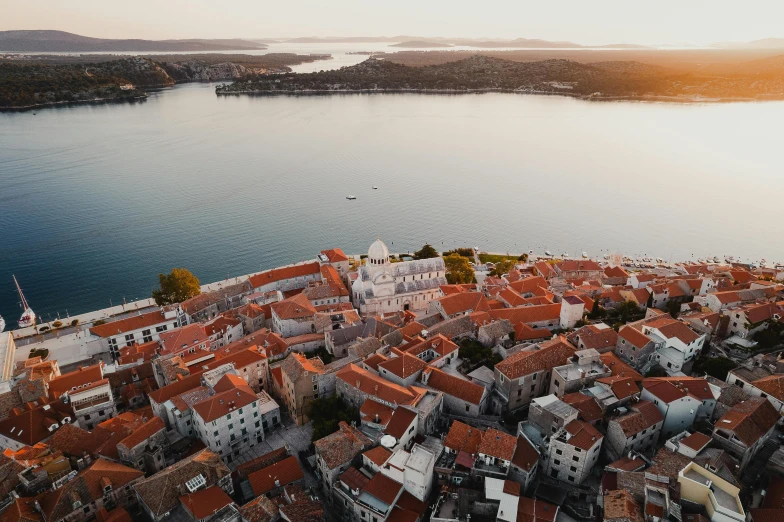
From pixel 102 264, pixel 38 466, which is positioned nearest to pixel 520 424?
pixel 38 466

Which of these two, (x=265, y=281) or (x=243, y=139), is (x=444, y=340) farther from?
(x=243, y=139)

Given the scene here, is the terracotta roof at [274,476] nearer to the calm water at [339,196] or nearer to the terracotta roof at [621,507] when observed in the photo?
the terracotta roof at [621,507]

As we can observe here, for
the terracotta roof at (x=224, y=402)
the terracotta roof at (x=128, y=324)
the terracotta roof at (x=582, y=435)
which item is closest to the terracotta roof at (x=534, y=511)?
the terracotta roof at (x=582, y=435)

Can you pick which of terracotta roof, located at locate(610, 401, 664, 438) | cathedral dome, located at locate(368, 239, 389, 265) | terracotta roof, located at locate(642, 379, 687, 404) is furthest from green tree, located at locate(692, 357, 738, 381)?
cathedral dome, located at locate(368, 239, 389, 265)

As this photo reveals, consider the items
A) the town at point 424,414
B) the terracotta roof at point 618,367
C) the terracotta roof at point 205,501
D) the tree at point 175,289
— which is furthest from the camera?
the tree at point 175,289

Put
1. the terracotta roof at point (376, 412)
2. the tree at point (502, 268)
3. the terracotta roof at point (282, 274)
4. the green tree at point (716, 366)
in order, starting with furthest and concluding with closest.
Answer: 1. the tree at point (502, 268)
2. the terracotta roof at point (282, 274)
3. the green tree at point (716, 366)
4. the terracotta roof at point (376, 412)

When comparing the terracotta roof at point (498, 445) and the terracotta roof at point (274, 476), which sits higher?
the terracotta roof at point (498, 445)
